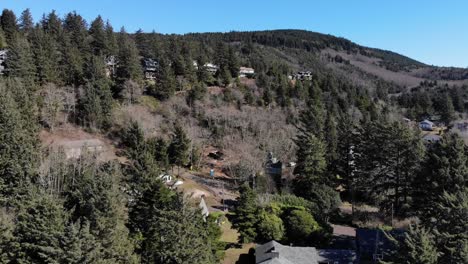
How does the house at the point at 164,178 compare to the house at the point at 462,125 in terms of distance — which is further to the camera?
the house at the point at 462,125

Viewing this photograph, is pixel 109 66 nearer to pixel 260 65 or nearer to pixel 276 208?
pixel 260 65

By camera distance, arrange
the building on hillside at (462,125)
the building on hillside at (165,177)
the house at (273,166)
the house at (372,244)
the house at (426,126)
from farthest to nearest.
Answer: the house at (426,126) < the building on hillside at (462,125) < the house at (273,166) < the building on hillside at (165,177) < the house at (372,244)

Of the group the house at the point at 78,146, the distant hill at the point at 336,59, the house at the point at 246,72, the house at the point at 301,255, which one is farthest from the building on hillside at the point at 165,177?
the distant hill at the point at 336,59

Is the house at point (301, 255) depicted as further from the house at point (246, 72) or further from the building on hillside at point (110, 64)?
the house at point (246, 72)

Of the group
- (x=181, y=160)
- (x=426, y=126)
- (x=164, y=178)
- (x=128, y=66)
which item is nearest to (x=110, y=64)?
(x=128, y=66)

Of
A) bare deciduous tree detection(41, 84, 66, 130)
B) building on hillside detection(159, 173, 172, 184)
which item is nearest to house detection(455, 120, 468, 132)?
building on hillside detection(159, 173, 172, 184)

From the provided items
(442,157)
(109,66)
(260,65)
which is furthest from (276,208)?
(260,65)
